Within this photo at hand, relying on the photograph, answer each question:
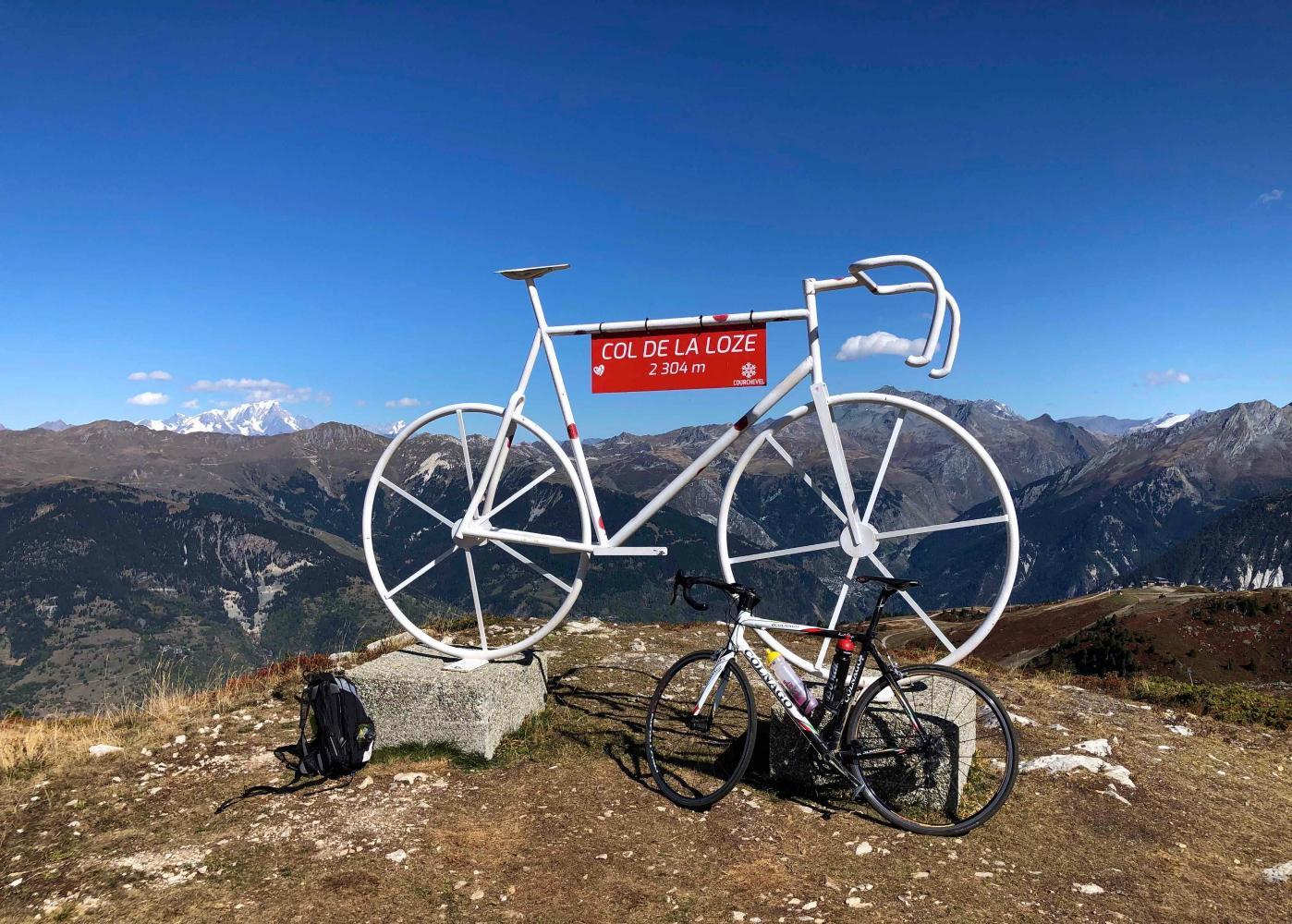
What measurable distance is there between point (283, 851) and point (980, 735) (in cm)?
617

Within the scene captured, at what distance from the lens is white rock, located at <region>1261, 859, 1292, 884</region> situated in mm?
5797

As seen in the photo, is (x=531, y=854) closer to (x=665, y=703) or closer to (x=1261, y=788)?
(x=665, y=703)

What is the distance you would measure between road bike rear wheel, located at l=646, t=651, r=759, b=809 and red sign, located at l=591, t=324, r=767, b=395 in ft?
9.07

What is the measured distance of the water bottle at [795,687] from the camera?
6.70 meters

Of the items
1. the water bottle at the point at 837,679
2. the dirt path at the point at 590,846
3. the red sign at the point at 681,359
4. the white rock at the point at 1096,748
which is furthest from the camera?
the white rock at the point at 1096,748

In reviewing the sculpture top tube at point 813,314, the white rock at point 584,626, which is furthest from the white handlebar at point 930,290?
the white rock at point 584,626

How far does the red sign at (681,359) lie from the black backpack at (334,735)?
428 cm

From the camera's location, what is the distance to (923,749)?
20.8 ft

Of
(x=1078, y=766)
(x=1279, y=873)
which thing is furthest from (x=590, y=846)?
(x=1279, y=873)

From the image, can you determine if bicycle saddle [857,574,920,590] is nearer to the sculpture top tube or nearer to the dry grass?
the sculpture top tube

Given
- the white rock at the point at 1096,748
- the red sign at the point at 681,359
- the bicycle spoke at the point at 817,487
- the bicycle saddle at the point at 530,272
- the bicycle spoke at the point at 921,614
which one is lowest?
the white rock at the point at 1096,748

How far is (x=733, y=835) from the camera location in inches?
249

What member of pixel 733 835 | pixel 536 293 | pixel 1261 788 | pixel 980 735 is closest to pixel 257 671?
pixel 536 293

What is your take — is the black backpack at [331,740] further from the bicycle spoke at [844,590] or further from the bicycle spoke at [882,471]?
the bicycle spoke at [882,471]
